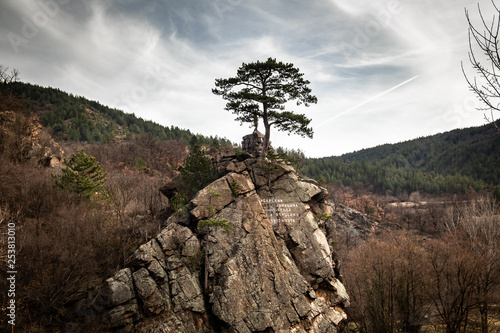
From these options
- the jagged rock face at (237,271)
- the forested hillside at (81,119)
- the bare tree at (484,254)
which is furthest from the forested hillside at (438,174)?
the jagged rock face at (237,271)

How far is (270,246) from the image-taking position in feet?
57.3

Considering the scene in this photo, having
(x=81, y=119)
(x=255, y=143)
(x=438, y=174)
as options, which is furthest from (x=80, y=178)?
(x=438, y=174)

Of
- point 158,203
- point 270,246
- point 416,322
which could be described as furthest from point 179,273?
point 416,322

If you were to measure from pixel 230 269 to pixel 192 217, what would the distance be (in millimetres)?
4753

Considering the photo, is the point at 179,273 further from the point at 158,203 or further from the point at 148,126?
the point at 148,126

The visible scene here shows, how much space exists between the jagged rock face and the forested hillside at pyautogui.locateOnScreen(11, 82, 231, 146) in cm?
5135

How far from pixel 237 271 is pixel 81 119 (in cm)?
10803

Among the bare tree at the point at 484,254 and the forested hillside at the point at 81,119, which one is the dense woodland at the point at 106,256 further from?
the forested hillside at the point at 81,119

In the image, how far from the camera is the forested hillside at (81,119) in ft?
270

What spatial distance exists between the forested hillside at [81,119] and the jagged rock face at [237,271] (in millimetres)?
51351

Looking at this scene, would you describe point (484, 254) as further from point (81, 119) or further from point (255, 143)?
point (81, 119)

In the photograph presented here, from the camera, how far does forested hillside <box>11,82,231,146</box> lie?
82.2 metres

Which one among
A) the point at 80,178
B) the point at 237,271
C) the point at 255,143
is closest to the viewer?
the point at 237,271

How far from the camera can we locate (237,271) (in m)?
15.9
